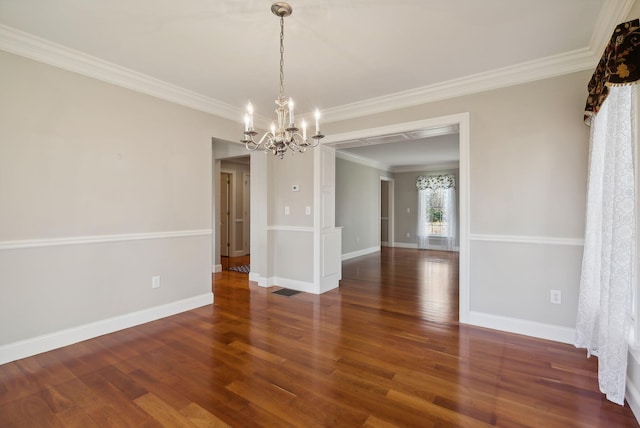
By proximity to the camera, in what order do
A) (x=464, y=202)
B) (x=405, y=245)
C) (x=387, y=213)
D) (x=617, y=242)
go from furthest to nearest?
(x=387, y=213), (x=405, y=245), (x=464, y=202), (x=617, y=242)

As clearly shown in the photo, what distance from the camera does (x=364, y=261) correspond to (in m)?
7.24

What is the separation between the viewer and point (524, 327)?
2990 millimetres

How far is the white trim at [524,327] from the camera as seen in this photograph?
280 centimetres

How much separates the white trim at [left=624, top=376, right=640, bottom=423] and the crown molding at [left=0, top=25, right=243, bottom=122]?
4540 mm

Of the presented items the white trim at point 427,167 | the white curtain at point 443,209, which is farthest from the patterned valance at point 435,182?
the white trim at point 427,167

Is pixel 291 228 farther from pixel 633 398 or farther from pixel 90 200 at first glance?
pixel 633 398

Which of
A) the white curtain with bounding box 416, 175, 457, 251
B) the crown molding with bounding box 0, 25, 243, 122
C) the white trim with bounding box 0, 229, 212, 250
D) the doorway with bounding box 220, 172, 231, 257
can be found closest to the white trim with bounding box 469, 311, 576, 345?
the white trim with bounding box 0, 229, 212, 250

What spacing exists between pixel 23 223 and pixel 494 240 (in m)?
4.32

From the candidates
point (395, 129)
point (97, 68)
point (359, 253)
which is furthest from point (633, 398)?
point (359, 253)

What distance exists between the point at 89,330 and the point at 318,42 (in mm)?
3348

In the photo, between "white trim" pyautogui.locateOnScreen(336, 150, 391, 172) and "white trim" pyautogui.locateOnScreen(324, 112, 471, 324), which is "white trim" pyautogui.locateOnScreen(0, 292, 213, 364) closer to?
"white trim" pyautogui.locateOnScreen(324, 112, 471, 324)

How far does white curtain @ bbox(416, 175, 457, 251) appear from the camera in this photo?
8.91m

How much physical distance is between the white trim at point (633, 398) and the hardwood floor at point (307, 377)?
4 cm

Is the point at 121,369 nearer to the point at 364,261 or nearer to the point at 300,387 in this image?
the point at 300,387
